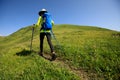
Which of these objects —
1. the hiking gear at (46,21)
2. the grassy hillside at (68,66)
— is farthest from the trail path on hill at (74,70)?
the hiking gear at (46,21)

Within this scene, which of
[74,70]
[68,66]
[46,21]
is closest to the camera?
[74,70]

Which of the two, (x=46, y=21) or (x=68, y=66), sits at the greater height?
(x=46, y=21)

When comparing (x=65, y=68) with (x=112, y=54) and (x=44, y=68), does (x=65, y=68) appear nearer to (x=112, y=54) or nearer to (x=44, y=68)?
(x=44, y=68)

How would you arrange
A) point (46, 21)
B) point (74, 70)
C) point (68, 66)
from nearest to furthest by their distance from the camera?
point (74, 70) → point (68, 66) → point (46, 21)

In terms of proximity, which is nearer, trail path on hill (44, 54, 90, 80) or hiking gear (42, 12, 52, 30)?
trail path on hill (44, 54, 90, 80)

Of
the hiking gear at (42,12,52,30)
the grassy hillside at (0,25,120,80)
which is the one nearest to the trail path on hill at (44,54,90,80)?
the grassy hillside at (0,25,120,80)

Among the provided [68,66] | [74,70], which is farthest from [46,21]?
[74,70]

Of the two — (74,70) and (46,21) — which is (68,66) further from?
(46,21)

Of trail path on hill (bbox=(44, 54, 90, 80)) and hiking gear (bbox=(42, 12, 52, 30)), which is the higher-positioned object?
hiking gear (bbox=(42, 12, 52, 30))

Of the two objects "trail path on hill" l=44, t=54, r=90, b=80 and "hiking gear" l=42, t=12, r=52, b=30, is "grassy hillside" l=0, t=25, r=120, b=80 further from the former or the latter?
"hiking gear" l=42, t=12, r=52, b=30

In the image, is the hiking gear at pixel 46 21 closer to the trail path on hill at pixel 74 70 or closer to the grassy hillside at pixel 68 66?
the grassy hillside at pixel 68 66

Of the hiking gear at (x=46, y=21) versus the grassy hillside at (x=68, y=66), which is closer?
the grassy hillside at (x=68, y=66)

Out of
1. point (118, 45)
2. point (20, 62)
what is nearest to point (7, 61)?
point (20, 62)

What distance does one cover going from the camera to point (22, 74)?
1341 cm
